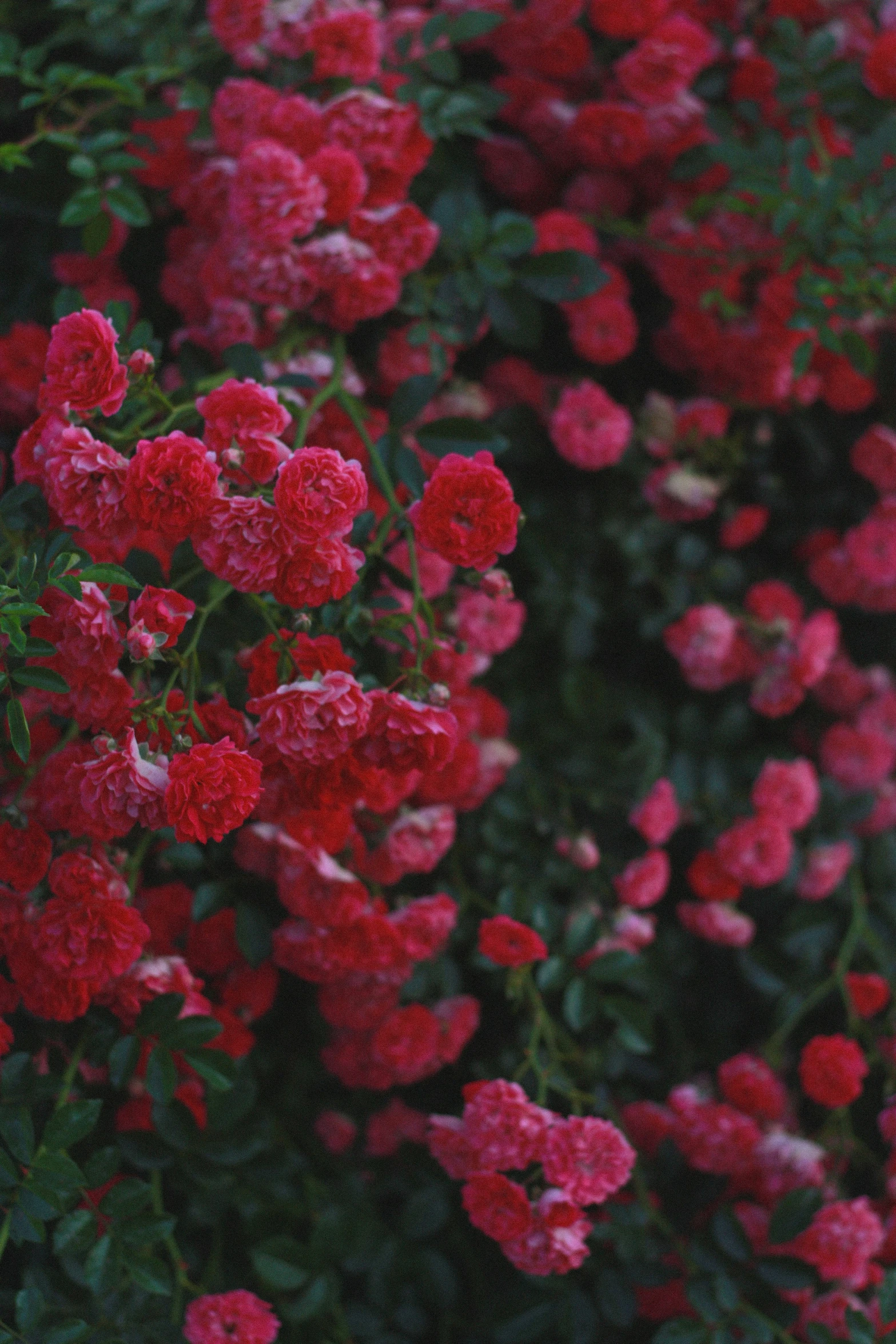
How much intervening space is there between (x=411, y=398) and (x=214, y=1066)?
760mm

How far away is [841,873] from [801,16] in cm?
135

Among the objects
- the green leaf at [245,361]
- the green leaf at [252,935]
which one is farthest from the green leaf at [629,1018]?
the green leaf at [245,361]

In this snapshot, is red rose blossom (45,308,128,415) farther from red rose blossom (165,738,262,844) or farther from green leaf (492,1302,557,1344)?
green leaf (492,1302,557,1344)

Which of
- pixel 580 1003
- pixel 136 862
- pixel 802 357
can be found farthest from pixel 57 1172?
pixel 802 357

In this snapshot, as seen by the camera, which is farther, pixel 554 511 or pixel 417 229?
pixel 554 511

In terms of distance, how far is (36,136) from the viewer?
135 cm

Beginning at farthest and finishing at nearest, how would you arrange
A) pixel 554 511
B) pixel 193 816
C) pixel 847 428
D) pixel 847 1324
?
pixel 847 428, pixel 554 511, pixel 847 1324, pixel 193 816

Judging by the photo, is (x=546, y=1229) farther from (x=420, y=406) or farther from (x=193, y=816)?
(x=420, y=406)

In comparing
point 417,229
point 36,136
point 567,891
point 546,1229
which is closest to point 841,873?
point 567,891

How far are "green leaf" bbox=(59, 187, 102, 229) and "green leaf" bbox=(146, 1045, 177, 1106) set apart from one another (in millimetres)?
959

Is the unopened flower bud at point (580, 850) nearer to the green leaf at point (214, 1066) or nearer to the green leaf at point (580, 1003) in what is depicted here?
the green leaf at point (580, 1003)

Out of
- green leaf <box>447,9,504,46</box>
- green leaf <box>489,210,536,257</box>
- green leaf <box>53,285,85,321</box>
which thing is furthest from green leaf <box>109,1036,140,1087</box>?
green leaf <box>447,9,504,46</box>

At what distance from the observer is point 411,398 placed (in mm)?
1285

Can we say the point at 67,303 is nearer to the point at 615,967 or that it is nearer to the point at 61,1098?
the point at 61,1098
